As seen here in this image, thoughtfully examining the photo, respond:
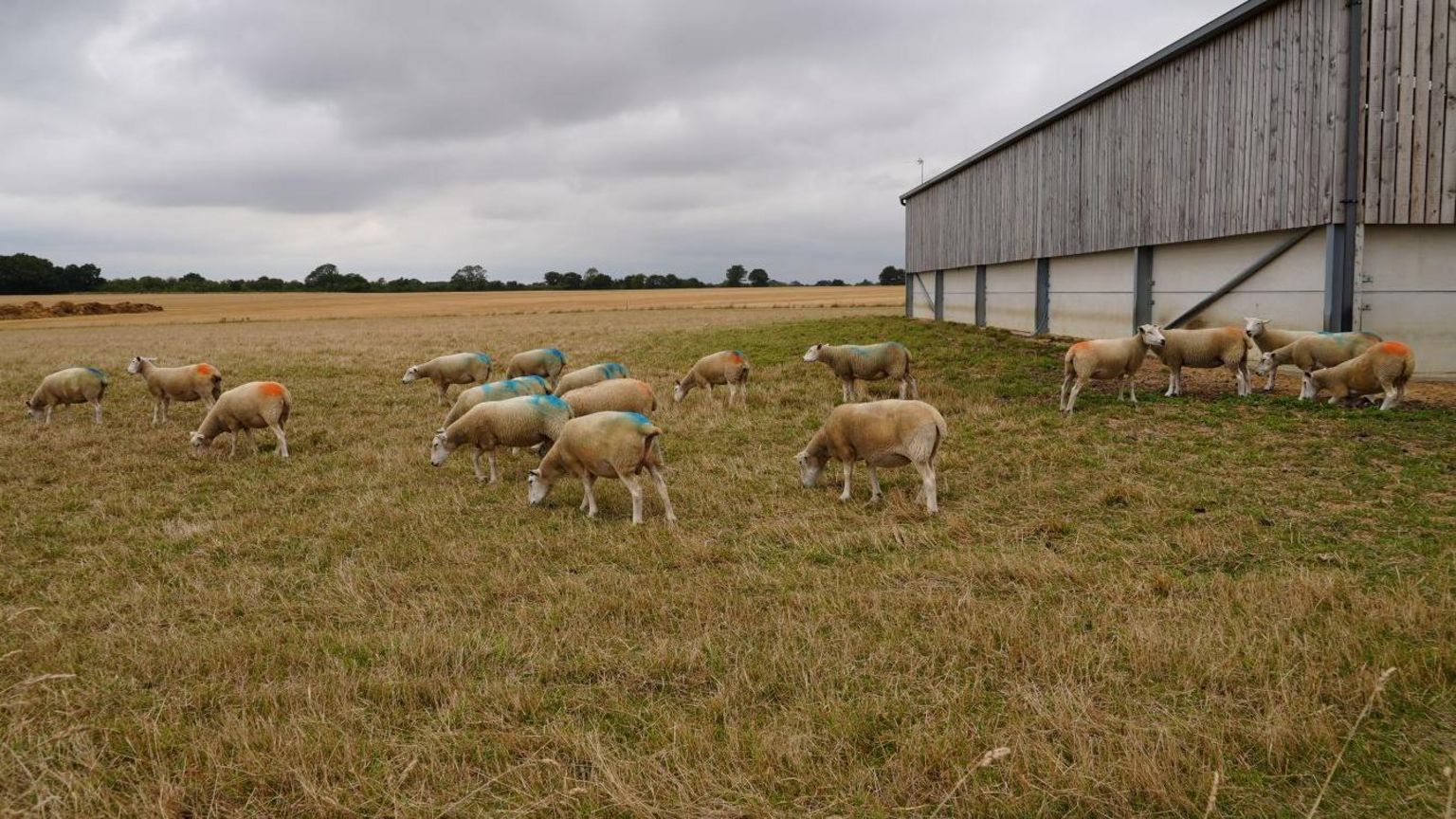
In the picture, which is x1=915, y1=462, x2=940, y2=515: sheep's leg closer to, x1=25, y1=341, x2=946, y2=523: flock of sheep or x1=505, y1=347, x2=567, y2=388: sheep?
x1=25, y1=341, x2=946, y2=523: flock of sheep

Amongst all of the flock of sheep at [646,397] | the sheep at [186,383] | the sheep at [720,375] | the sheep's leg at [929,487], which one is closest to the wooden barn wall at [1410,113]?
the flock of sheep at [646,397]

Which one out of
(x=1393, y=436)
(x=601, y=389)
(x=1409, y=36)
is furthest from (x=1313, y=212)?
(x=601, y=389)

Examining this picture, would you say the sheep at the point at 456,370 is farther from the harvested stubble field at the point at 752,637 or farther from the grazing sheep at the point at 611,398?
the grazing sheep at the point at 611,398

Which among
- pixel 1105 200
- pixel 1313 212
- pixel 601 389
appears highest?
pixel 1105 200

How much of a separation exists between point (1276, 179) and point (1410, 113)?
7.87 feet

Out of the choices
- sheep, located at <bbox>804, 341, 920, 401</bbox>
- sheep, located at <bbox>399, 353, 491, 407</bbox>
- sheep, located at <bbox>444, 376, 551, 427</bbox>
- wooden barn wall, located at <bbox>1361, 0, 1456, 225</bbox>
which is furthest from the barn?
sheep, located at <bbox>399, 353, 491, 407</bbox>

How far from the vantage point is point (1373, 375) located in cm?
1302

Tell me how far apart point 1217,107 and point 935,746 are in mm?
20298

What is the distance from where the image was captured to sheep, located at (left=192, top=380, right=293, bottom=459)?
12.6 m

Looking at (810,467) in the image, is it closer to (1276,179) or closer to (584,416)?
(584,416)

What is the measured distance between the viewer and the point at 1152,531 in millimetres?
7758

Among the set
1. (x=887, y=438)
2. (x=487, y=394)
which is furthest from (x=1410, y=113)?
(x=487, y=394)

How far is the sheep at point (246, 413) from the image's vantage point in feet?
41.4

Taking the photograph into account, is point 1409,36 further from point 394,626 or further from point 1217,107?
point 394,626
